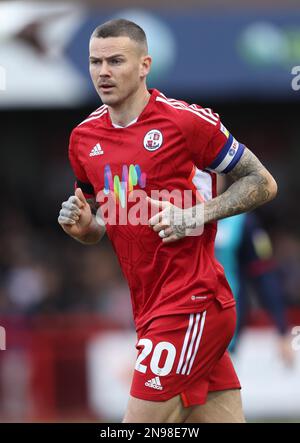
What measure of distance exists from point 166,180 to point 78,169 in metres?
0.62

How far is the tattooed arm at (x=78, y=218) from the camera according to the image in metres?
5.86

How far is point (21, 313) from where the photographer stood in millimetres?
14000

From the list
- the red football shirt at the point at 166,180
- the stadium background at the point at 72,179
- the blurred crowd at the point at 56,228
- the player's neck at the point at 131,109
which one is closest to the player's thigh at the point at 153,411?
the red football shirt at the point at 166,180

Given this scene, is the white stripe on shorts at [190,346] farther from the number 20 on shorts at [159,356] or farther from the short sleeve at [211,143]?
the short sleeve at [211,143]

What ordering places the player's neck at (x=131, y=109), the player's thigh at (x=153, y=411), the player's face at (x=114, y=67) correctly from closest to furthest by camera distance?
the player's thigh at (x=153, y=411), the player's face at (x=114, y=67), the player's neck at (x=131, y=109)

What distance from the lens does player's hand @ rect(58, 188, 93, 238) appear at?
5.86 meters

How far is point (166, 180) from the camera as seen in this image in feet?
18.8

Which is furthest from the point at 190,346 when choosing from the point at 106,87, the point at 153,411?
the point at 106,87

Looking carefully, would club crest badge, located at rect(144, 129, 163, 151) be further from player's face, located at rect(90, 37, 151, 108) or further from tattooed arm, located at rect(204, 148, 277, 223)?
tattooed arm, located at rect(204, 148, 277, 223)

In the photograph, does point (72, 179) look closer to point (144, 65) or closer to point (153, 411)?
point (144, 65)

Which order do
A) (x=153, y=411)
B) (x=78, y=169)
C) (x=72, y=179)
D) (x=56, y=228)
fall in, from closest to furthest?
(x=153, y=411) → (x=78, y=169) → (x=56, y=228) → (x=72, y=179)

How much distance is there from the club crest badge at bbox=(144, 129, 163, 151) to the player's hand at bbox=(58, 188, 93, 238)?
1.47 feet

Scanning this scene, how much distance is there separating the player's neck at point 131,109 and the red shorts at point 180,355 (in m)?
1.07

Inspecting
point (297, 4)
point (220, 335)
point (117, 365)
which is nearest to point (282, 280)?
point (117, 365)
